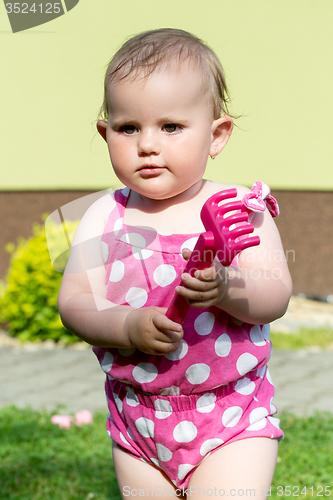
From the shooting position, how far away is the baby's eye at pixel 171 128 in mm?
1539

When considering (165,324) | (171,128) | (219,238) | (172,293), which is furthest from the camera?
(172,293)

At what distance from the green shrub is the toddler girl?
471cm

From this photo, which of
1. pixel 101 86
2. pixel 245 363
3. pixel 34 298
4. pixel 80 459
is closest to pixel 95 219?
pixel 101 86

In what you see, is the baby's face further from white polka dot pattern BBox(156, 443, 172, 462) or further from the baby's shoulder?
white polka dot pattern BBox(156, 443, 172, 462)

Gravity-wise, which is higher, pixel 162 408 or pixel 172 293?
pixel 172 293

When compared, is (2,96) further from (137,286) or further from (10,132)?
(137,286)

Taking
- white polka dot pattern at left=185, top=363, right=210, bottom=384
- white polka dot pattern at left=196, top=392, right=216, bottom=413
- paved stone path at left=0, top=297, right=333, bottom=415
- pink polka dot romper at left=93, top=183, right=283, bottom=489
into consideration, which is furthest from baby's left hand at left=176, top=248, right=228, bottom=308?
paved stone path at left=0, top=297, right=333, bottom=415

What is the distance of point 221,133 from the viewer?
5.72ft

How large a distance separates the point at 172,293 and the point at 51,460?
6.99 feet

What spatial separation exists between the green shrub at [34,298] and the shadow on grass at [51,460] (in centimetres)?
234

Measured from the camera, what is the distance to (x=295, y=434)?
3705 millimetres

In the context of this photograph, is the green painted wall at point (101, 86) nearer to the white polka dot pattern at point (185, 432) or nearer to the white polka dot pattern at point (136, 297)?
the white polka dot pattern at point (136, 297)

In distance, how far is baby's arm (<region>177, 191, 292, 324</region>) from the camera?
1.52 m

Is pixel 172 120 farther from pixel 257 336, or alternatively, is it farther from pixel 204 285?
pixel 257 336
